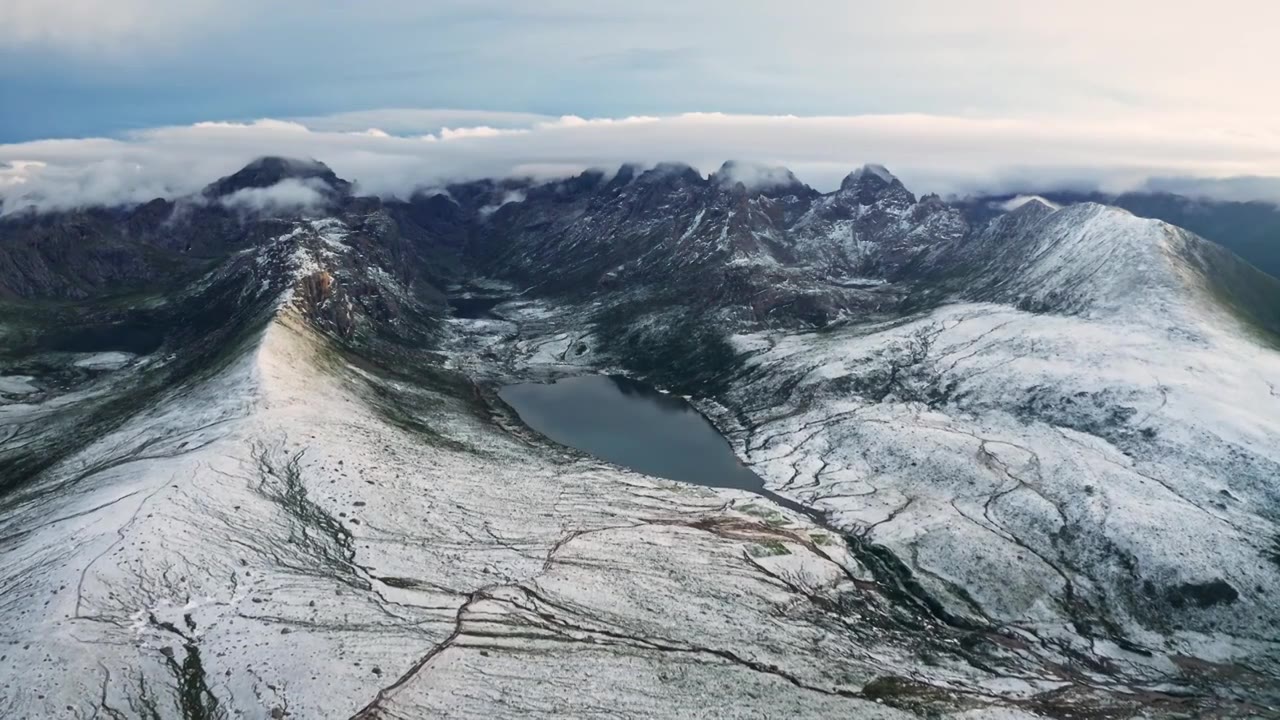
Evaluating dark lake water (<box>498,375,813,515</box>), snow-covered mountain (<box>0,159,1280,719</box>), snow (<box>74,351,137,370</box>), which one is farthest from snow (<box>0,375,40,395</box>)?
dark lake water (<box>498,375,813,515</box>)

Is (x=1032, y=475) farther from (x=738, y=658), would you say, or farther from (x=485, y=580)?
(x=485, y=580)

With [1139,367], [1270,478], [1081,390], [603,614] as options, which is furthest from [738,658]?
[1139,367]

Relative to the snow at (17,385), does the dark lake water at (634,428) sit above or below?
above

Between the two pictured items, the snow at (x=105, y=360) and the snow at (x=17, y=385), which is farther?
the snow at (x=105, y=360)

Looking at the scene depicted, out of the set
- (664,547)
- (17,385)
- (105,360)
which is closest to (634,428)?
(664,547)

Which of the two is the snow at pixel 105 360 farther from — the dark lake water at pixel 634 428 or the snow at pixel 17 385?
the dark lake water at pixel 634 428

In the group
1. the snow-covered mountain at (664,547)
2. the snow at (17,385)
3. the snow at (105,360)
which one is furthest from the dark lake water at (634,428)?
the snow at (17,385)

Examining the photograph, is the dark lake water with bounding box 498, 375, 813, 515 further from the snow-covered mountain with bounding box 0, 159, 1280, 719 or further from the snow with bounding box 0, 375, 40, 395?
the snow with bounding box 0, 375, 40, 395

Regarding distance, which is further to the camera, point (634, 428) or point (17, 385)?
point (17, 385)

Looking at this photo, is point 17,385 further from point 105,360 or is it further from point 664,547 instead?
point 664,547

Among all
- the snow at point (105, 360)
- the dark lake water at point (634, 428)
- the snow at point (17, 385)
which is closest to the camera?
the dark lake water at point (634, 428)
